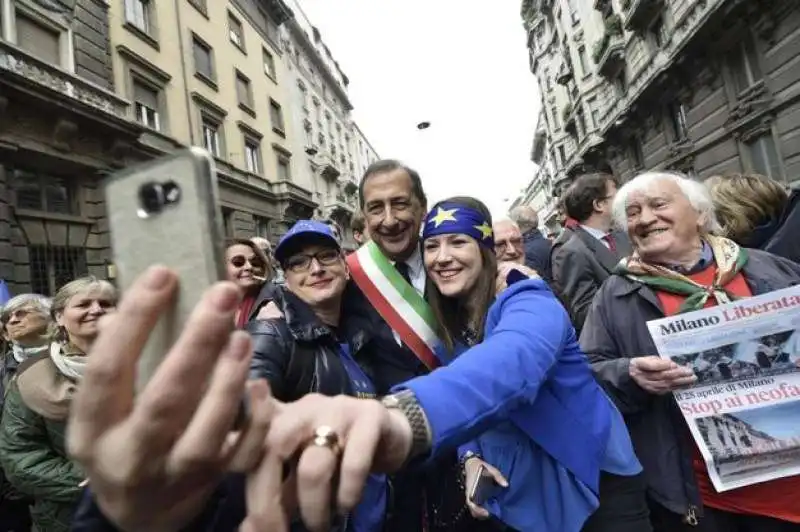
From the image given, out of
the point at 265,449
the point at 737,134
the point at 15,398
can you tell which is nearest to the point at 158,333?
the point at 265,449

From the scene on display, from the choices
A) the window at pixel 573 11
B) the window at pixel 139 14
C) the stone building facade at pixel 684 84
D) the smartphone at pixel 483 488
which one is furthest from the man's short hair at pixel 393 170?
the window at pixel 573 11

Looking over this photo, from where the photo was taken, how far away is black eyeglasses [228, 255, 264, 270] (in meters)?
3.15

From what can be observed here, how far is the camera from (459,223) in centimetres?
182

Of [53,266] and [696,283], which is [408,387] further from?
[53,266]

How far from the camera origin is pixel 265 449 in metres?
0.58

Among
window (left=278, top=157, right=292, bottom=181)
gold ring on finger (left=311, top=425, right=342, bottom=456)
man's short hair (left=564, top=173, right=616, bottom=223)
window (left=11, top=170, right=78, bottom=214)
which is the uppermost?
window (left=278, top=157, right=292, bottom=181)

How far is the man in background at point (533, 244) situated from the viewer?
15.1 feet

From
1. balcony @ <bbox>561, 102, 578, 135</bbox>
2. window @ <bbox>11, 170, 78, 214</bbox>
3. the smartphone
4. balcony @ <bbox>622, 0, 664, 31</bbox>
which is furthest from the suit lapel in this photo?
balcony @ <bbox>561, 102, 578, 135</bbox>

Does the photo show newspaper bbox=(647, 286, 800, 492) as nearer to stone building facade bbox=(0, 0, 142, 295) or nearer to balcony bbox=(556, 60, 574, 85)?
stone building facade bbox=(0, 0, 142, 295)

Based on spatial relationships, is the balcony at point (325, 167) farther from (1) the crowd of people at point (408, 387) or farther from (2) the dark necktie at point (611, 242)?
(1) the crowd of people at point (408, 387)

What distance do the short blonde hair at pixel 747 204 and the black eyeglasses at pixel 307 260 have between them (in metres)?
1.84

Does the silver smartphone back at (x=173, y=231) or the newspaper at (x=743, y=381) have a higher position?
the silver smartphone back at (x=173, y=231)

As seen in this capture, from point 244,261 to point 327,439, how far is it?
2.76 meters

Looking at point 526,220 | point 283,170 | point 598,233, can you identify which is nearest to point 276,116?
point 283,170
